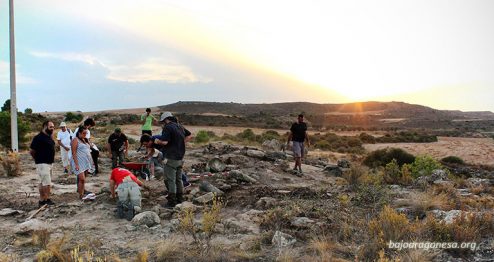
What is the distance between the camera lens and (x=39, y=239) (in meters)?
6.42

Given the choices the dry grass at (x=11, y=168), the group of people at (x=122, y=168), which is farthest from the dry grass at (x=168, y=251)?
the dry grass at (x=11, y=168)

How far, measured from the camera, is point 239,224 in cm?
750

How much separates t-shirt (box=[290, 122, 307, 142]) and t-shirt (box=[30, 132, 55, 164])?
25.3ft

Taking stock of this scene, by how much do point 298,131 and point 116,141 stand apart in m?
5.94

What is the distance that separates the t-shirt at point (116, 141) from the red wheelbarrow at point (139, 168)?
3.22 ft

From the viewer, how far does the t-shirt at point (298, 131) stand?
1374cm

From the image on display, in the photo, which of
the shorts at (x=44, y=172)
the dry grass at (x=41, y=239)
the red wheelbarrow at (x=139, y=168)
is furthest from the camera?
the red wheelbarrow at (x=139, y=168)

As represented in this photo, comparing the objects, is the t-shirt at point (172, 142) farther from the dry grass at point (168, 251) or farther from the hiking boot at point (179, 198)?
the dry grass at point (168, 251)

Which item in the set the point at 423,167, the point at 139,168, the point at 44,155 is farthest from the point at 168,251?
the point at 423,167

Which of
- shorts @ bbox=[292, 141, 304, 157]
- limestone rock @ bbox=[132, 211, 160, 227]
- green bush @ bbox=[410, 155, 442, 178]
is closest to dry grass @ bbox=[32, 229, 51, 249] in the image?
limestone rock @ bbox=[132, 211, 160, 227]

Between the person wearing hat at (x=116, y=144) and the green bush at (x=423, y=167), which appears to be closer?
the person wearing hat at (x=116, y=144)

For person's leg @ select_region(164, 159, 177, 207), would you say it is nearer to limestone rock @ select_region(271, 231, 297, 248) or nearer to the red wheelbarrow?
limestone rock @ select_region(271, 231, 297, 248)

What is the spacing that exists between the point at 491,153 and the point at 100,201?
36191 millimetres

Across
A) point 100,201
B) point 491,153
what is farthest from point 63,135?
point 491,153
